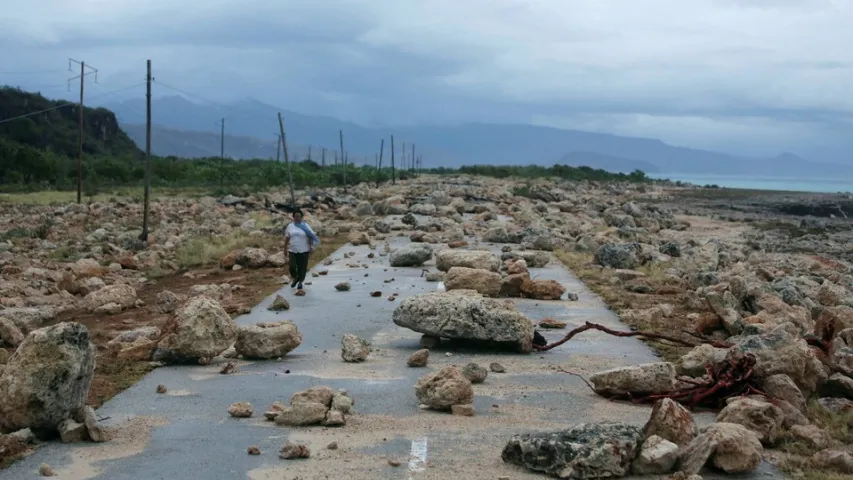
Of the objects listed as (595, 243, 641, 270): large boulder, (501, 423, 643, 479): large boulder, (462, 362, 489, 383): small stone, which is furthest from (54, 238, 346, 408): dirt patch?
(595, 243, 641, 270): large boulder

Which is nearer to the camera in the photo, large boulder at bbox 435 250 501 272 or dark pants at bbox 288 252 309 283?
dark pants at bbox 288 252 309 283

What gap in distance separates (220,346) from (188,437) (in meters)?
2.98

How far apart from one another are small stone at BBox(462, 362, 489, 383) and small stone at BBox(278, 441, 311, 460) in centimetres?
278

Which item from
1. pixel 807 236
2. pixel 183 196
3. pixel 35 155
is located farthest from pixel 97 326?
pixel 35 155

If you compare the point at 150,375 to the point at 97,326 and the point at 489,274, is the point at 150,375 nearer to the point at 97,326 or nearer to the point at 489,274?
the point at 97,326

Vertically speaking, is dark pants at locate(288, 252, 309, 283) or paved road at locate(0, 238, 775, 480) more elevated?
dark pants at locate(288, 252, 309, 283)

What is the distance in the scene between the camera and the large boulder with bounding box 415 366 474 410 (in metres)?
8.70

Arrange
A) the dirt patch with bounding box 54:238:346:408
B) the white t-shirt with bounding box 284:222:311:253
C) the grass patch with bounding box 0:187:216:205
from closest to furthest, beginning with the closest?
1. the dirt patch with bounding box 54:238:346:408
2. the white t-shirt with bounding box 284:222:311:253
3. the grass patch with bounding box 0:187:216:205

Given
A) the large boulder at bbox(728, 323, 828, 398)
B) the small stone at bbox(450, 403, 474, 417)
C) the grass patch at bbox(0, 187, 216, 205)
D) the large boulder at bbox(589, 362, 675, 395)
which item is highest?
the large boulder at bbox(728, 323, 828, 398)

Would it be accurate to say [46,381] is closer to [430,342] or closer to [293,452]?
[293,452]

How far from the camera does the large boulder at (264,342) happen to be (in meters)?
A: 11.0

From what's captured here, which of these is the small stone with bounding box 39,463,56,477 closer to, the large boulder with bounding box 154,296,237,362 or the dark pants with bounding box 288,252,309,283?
the large boulder with bounding box 154,296,237,362

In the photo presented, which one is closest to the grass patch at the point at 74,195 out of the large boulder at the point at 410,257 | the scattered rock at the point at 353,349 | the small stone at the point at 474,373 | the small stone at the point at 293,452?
the large boulder at the point at 410,257

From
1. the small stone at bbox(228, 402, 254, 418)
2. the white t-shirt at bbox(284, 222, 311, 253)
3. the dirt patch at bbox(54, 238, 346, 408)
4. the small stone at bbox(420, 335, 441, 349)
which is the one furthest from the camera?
the white t-shirt at bbox(284, 222, 311, 253)
